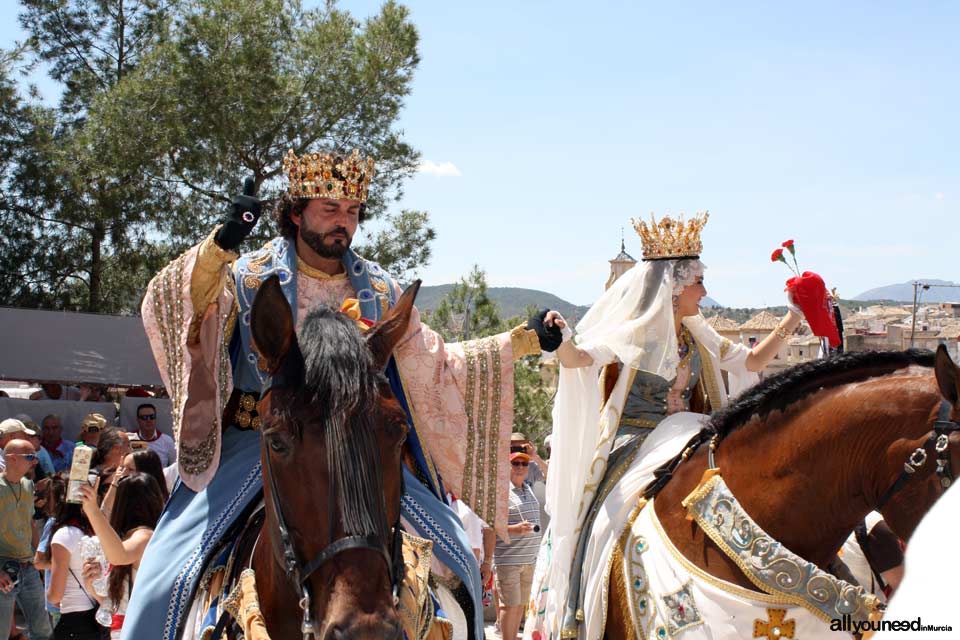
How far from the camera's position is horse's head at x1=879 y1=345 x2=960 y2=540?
3.52 m

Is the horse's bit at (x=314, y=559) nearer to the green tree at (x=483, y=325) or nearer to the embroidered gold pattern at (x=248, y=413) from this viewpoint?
the embroidered gold pattern at (x=248, y=413)

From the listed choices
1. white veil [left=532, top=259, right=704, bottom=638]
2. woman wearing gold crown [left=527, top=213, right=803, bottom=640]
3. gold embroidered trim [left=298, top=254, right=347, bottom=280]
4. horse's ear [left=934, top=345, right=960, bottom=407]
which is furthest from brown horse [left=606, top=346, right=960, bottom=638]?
gold embroidered trim [left=298, top=254, right=347, bottom=280]

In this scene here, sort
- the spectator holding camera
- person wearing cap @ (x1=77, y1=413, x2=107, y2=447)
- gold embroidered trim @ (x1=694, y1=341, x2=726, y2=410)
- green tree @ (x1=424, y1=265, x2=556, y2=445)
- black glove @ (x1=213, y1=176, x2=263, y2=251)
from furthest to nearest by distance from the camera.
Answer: green tree @ (x1=424, y1=265, x2=556, y2=445)
person wearing cap @ (x1=77, y1=413, x2=107, y2=447)
the spectator holding camera
gold embroidered trim @ (x1=694, y1=341, x2=726, y2=410)
black glove @ (x1=213, y1=176, x2=263, y2=251)

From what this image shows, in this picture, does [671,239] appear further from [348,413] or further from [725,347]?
[348,413]

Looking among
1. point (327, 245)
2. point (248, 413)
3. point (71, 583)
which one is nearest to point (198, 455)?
point (248, 413)

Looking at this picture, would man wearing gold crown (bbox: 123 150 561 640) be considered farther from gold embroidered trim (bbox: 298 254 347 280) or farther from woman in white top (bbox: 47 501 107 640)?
woman in white top (bbox: 47 501 107 640)

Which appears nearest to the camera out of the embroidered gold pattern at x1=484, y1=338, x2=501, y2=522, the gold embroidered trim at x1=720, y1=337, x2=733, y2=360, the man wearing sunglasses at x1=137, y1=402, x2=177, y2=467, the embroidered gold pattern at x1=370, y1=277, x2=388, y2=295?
the embroidered gold pattern at x1=370, y1=277, x2=388, y2=295

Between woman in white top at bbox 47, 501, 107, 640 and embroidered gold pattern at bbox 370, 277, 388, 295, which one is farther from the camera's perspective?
woman in white top at bbox 47, 501, 107, 640

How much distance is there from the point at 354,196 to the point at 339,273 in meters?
0.34

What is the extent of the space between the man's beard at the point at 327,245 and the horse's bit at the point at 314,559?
1.44 metres

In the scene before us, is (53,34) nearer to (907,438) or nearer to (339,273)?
(339,273)

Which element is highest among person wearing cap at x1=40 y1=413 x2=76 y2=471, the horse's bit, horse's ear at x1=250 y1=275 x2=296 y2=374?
horse's ear at x1=250 y1=275 x2=296 y2=374

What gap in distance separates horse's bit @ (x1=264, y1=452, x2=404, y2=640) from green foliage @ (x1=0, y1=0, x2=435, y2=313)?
13901mm

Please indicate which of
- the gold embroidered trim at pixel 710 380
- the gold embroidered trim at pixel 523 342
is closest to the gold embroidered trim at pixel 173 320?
the gold embroidered trim at pixel 523 342
